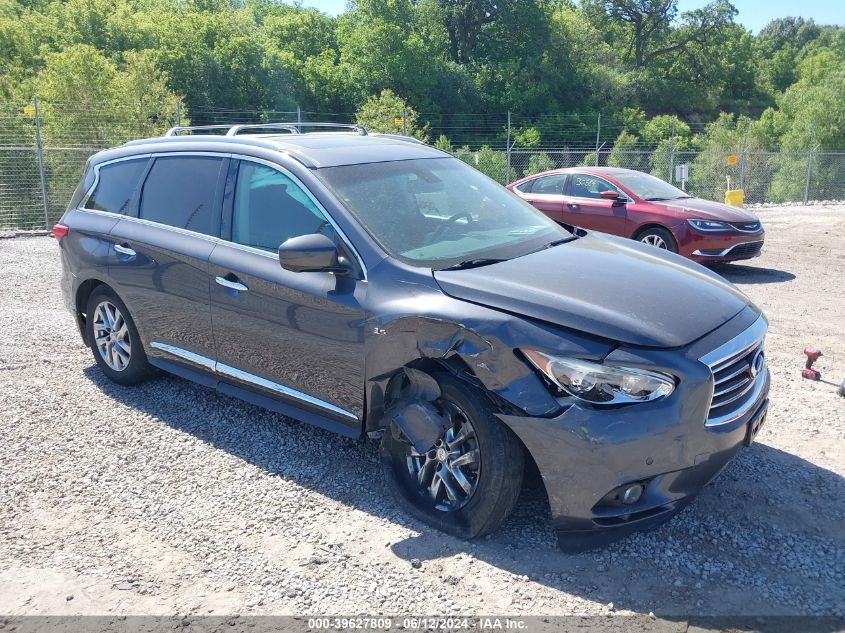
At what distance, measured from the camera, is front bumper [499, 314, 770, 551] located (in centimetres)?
299

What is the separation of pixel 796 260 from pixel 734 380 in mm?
9328

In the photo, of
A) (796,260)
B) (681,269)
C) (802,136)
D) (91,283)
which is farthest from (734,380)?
(802,136)

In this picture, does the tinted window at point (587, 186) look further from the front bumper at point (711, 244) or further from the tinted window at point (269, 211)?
the tinted window at point (269, 211)

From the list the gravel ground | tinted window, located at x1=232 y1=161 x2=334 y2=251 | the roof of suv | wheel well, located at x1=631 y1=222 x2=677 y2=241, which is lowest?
the gravel ground

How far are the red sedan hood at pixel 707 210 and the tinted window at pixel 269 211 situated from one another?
7299mm

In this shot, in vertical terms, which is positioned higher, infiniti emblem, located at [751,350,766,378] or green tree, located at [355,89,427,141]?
green tree, located at [355,89,427,141]

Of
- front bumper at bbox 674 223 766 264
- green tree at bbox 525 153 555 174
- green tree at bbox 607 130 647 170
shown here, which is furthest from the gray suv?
green tree at bbox 525 153 555 174

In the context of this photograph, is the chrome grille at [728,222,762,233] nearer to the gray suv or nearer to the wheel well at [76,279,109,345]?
the gray suv

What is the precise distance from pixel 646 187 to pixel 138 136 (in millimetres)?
15529

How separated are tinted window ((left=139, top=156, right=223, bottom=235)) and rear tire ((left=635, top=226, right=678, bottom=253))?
6838 millimetres

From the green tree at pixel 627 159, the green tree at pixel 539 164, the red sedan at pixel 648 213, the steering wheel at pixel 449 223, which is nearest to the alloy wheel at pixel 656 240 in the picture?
the red sedan at pixel 648 213

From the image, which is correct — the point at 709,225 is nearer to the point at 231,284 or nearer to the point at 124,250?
the point at 231,284

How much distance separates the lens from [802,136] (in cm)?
4634

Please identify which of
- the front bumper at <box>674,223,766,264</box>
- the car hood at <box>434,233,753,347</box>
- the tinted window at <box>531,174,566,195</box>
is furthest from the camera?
the tinted window at <box>531,174,566,195</box>
